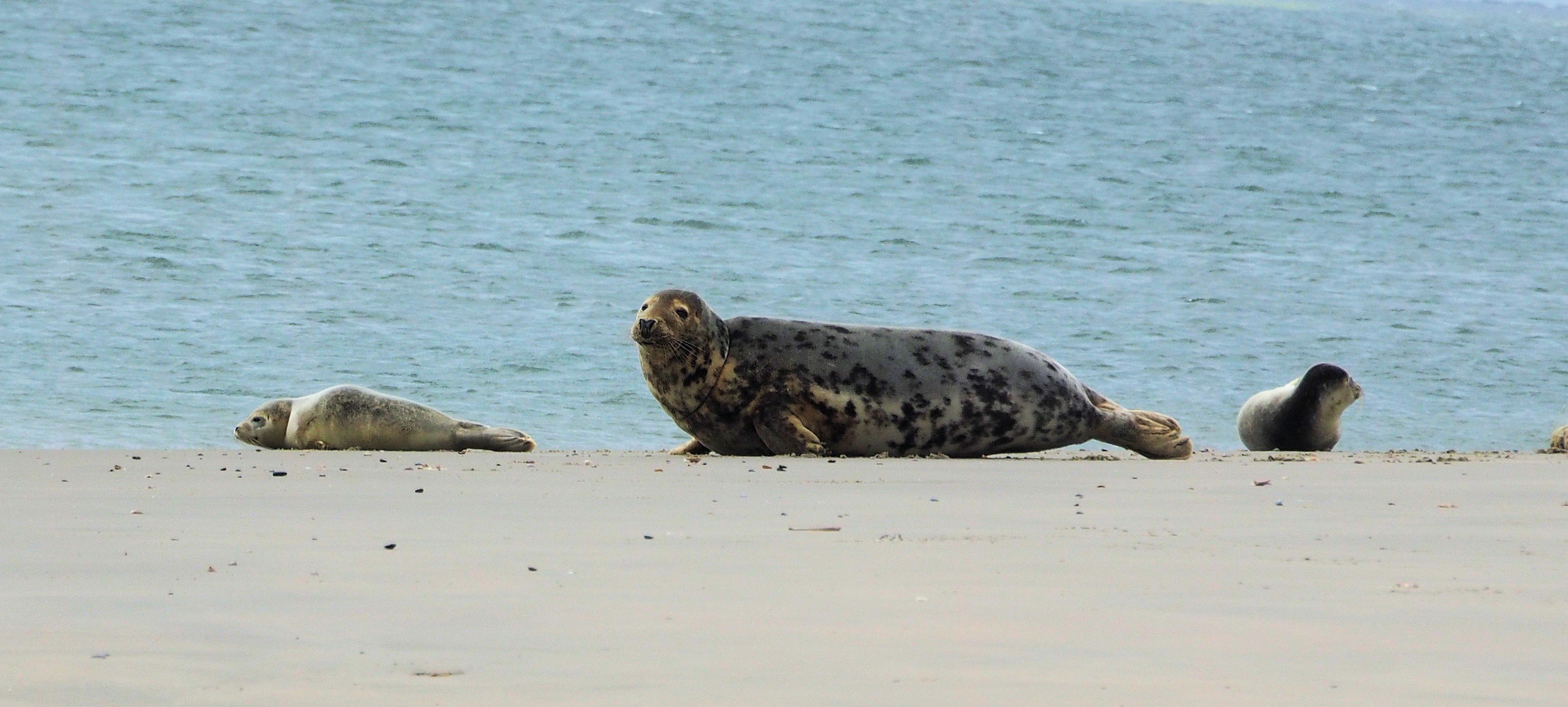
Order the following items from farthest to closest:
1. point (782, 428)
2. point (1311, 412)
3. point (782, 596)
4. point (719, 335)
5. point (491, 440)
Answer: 1. point (1311, 412)
2. point (491, 440)
3. point (719, 335)
4. point (782, 428)
5. point (782, 596)

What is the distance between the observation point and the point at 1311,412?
8.98 meters

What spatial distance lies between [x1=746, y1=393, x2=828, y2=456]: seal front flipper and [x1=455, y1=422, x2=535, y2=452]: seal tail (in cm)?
96

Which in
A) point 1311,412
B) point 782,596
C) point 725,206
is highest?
point 782,596

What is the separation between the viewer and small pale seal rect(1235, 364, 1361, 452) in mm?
8938

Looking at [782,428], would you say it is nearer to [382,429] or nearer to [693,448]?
[693,448]

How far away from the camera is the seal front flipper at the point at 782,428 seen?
7535 mm

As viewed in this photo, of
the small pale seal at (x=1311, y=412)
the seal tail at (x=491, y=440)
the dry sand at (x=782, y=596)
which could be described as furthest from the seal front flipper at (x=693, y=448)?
the small pale seal at (x=1311, y=412)

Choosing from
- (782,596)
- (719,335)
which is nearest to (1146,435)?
(719,335)

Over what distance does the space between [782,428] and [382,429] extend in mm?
1614

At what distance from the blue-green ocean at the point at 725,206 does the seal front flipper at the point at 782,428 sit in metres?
2.45

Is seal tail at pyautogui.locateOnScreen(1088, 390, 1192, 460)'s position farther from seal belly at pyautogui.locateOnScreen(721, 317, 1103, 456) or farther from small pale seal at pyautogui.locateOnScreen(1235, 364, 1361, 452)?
small pale seal at pyautogui.locateOnScreen(1235, 364, 1361, 452)

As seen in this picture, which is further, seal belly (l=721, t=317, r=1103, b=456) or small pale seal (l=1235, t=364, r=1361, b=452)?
small pale seal (l=1235, t=364, r=1361, b=452)

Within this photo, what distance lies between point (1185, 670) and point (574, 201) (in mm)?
20623

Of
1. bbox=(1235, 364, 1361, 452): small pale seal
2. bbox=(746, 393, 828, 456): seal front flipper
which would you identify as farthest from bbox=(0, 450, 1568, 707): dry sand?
bbox=(1235, 364, 1361, 452): small pale seal
